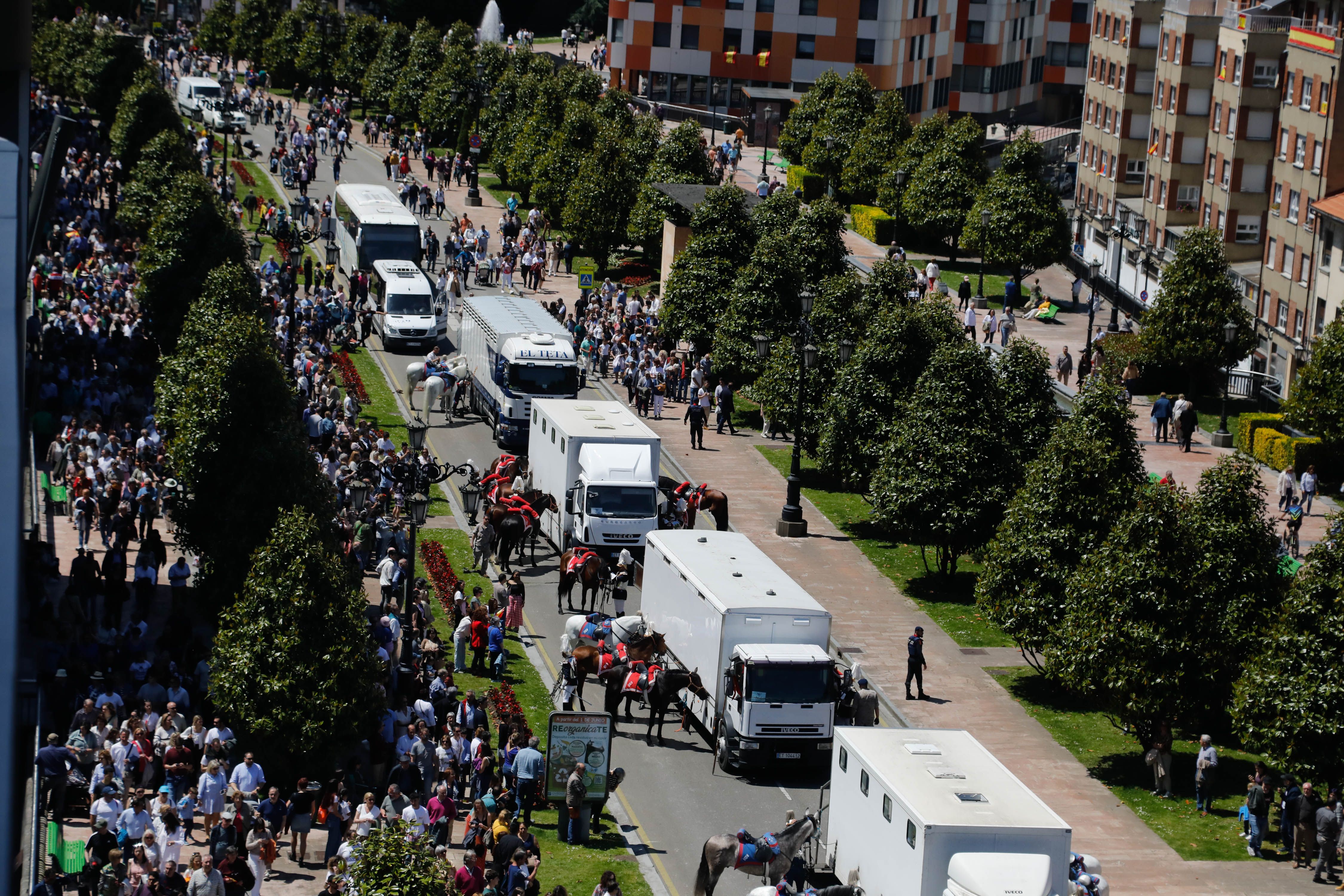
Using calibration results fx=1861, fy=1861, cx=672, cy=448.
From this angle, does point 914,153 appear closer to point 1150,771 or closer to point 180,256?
point 180,256

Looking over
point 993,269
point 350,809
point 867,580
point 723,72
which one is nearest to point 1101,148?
point 993,269

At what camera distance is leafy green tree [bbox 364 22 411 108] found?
10875cm

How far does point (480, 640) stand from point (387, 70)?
77.0 m

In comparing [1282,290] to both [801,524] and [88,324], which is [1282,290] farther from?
[88,324]

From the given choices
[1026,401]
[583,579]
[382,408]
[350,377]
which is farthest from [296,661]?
[350,377]

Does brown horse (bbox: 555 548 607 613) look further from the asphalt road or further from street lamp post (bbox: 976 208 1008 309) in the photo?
street lamp post (bbox: 976 208 1008 309)

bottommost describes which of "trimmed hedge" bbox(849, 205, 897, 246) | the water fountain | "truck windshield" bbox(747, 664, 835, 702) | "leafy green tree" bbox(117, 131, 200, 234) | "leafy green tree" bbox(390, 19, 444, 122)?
"truck windshield" bbox(747, 664, 835, 702)

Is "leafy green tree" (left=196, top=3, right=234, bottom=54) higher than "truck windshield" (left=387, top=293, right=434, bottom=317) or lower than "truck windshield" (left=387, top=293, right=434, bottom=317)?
higher

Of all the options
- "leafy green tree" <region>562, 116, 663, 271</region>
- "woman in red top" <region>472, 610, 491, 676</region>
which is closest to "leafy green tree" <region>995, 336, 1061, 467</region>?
"woman in red top" <region>472, 610, 491, 676</region>

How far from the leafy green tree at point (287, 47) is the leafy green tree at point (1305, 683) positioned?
96281mm

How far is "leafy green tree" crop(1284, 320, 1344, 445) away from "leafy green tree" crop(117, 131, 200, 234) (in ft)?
123

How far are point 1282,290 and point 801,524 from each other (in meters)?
29.7

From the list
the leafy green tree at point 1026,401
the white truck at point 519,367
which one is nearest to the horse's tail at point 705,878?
the leafy green tree at point 1026,401

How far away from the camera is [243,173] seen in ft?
294
